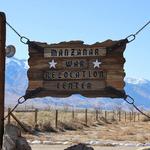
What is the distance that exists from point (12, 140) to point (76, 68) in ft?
5.76

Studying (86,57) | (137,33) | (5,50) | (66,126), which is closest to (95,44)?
(86,57)

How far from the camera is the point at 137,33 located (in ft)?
32.3

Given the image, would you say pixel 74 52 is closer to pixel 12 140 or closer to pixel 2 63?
pixel 2 63

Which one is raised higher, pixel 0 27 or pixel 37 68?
pixel 0 27

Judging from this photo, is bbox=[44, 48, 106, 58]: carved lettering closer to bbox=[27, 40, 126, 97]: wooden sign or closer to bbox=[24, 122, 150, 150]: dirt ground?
bbox=[27, 40, 126, 97]: wooden sign

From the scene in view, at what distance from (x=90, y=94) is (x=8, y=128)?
1.64 m

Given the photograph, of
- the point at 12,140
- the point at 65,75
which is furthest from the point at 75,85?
the point at 12,140

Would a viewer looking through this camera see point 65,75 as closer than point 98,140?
Yes

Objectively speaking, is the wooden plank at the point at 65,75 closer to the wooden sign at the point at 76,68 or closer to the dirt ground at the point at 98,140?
the wooden sign at the point at 76,68

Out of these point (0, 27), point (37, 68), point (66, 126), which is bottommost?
point (66, 126)

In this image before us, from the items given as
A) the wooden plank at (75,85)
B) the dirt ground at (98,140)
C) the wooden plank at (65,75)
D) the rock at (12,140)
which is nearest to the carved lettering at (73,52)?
the wooden plank at (65,75)

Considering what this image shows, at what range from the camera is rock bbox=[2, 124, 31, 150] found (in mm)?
10445

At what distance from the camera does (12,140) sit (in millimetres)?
10578

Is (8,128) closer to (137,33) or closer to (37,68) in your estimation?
(37,68)
